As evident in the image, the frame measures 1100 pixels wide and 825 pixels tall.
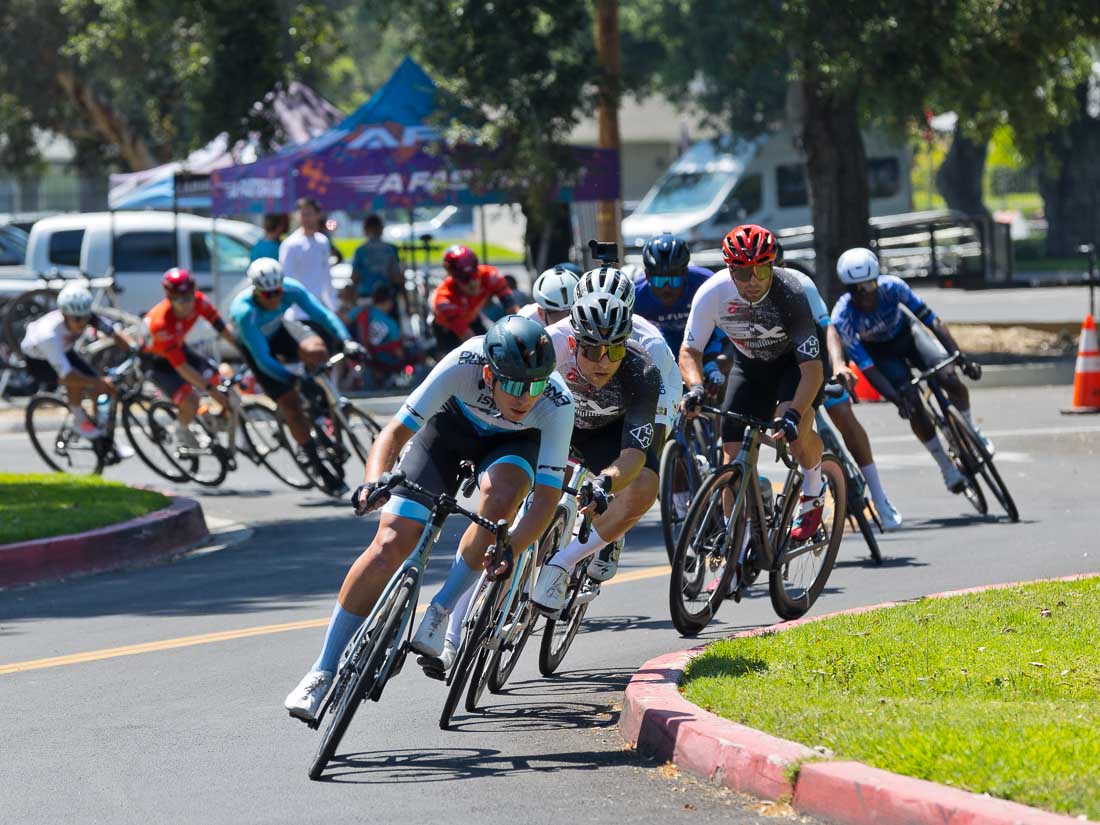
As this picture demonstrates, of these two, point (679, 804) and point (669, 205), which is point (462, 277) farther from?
point (669, 205)

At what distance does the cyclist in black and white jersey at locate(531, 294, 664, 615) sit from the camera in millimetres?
7609

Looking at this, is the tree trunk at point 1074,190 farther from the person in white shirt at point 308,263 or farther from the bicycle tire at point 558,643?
the bicycle tire at point 558,643

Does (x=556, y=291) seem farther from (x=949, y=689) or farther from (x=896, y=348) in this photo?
(x=896, y=348)

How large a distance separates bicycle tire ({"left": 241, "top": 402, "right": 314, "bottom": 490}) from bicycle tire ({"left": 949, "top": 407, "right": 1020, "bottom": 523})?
511 centimetres

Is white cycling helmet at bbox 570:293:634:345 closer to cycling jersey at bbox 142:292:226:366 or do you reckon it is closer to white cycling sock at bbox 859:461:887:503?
white cycling sock at bbox 859:461:887:503

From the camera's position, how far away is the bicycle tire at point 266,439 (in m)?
15.0

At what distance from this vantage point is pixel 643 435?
26.0ft

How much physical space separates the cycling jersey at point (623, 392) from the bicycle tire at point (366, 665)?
1635mm

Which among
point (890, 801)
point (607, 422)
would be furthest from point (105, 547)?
point (890, 801)

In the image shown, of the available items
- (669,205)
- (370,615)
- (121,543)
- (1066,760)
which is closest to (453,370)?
(370,615)

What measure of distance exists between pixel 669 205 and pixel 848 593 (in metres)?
29.3

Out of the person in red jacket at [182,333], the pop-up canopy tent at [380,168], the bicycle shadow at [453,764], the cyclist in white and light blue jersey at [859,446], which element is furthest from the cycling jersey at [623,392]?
the pop-up canopy tent at [380,168]

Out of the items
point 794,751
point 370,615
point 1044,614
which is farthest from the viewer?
point 1044,614

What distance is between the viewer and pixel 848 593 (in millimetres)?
9945
